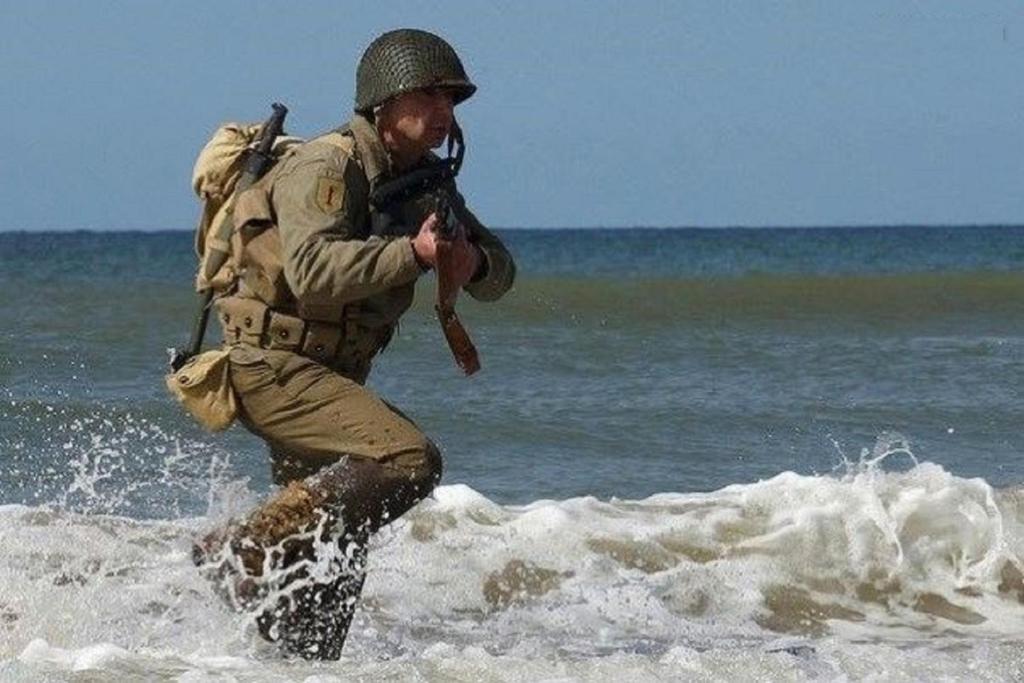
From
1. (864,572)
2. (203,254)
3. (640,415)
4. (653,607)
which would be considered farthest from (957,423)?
(203,254)

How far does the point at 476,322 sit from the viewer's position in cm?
2055

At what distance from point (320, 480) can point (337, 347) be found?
13.4 inches

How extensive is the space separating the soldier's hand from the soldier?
0.15 m

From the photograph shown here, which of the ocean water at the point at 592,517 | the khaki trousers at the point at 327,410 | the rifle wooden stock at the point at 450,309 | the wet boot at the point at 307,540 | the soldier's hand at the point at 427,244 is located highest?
the soldier's hand at the point at 427,244

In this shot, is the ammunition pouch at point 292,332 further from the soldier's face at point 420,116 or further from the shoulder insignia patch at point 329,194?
the soldier's face at point 420,116

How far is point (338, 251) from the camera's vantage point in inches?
215

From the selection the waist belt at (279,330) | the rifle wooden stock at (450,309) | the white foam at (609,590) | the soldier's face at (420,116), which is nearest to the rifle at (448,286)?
the rifle wooden stock at (450,309)

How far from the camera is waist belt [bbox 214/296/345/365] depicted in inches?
228

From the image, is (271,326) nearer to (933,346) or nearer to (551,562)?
(551,562)

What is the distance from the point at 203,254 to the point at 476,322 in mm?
14606

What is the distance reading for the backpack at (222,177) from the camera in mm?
5844

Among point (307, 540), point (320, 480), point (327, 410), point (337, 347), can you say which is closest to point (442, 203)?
point (337, 347)

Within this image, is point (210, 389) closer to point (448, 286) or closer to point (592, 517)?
point (448, 286)

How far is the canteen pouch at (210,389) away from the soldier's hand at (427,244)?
0.70m
